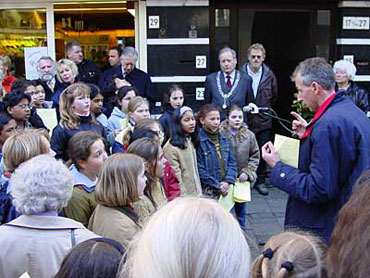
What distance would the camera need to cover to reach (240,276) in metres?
1.54

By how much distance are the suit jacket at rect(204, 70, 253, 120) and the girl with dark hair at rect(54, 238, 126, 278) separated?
18.3ft

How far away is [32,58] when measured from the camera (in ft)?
26.4

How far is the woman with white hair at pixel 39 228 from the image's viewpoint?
2.44m

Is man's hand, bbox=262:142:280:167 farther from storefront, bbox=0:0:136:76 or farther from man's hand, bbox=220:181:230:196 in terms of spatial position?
storefront, bbox=0:0:136:76

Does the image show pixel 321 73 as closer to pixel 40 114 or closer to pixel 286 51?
pixel 40 114

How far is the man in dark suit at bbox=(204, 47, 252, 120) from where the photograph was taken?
24.0ft

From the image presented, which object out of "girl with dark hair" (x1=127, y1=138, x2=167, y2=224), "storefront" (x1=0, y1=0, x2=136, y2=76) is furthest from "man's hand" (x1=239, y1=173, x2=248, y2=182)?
"storefront" (x1=0, y1=0, x2=136, y2=76)

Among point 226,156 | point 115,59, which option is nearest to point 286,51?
point 115,59

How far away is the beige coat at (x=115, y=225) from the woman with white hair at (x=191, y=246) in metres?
1.27

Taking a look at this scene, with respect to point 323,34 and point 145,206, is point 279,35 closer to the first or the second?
point 323,34

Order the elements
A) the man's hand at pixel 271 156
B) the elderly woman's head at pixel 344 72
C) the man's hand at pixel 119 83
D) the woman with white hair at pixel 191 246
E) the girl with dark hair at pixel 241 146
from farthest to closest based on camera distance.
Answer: the elderly woman's head at pixel 344 72, the man's hand at pixel 119 83, the girl with dark hair at pixel 241 146, the man's hand at pixel 271 156, the woman with white hair at pixel 191 246

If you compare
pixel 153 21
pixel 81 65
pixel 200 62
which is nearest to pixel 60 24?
pixel 81 65

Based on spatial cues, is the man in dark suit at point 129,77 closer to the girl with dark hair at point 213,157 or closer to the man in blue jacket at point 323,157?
the girl with dark hair at point 213,157

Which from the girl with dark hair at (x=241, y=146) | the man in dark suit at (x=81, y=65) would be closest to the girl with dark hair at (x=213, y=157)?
the girl with dark hair at (x=241, y=146)
